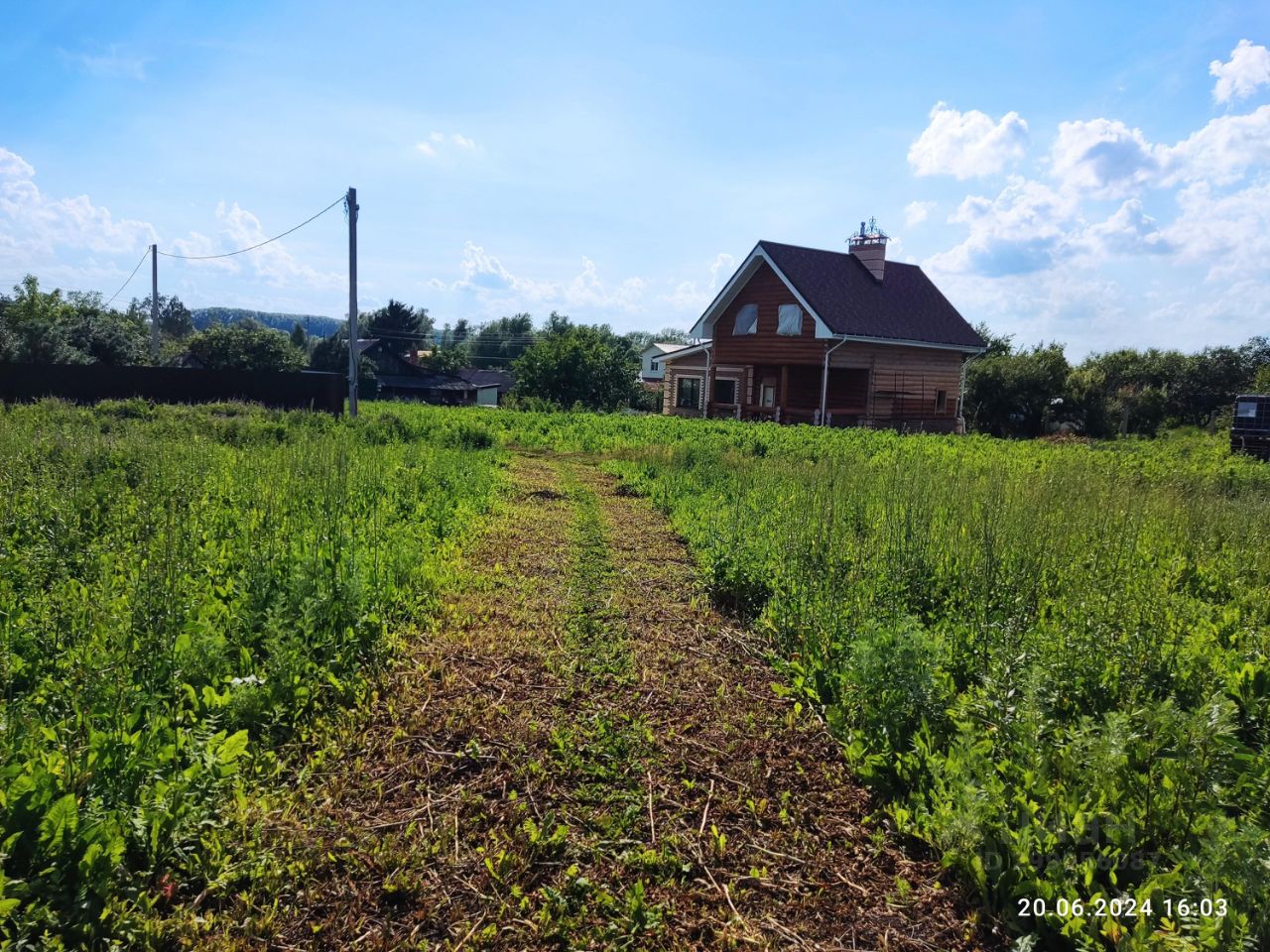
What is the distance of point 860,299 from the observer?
2728 centimetres

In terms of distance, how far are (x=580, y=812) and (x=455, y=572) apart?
333 centimetres

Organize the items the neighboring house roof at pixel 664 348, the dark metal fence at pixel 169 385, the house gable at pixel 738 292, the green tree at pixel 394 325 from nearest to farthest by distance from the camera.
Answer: the dark metal fence at pixel 169 385
the house gable at pixel 738 292
the neighboring house roof at pixel 664 348
the green tree at pixel 394 325

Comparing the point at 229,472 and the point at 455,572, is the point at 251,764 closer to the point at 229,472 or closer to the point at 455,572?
the point at 455,572

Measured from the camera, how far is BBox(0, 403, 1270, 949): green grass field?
241cm

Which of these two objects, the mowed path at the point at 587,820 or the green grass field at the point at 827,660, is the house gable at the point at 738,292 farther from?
the mowed path at the point at 587,820

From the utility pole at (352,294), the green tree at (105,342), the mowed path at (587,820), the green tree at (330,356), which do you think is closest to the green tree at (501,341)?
the green tree at (330,356)

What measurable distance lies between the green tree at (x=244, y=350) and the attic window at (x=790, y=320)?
1224 inches

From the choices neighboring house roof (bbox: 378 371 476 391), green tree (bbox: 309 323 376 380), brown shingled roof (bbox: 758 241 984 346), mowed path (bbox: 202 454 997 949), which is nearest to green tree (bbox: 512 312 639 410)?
brown shingled roof (bbox: 758 241 984 346)

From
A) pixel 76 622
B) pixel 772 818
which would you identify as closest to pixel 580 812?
pixel 772 818

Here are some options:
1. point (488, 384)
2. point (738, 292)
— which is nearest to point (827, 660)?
point (738, 292)

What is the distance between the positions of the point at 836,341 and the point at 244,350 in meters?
36.6

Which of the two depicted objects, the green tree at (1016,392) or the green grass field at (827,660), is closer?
the green grass field at (827,660)

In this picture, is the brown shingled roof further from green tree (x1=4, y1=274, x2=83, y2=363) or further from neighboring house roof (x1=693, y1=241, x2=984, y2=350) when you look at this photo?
green tree (x1=4, y1=274, x2=83, y2=363)

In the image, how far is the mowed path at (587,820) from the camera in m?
2.50
